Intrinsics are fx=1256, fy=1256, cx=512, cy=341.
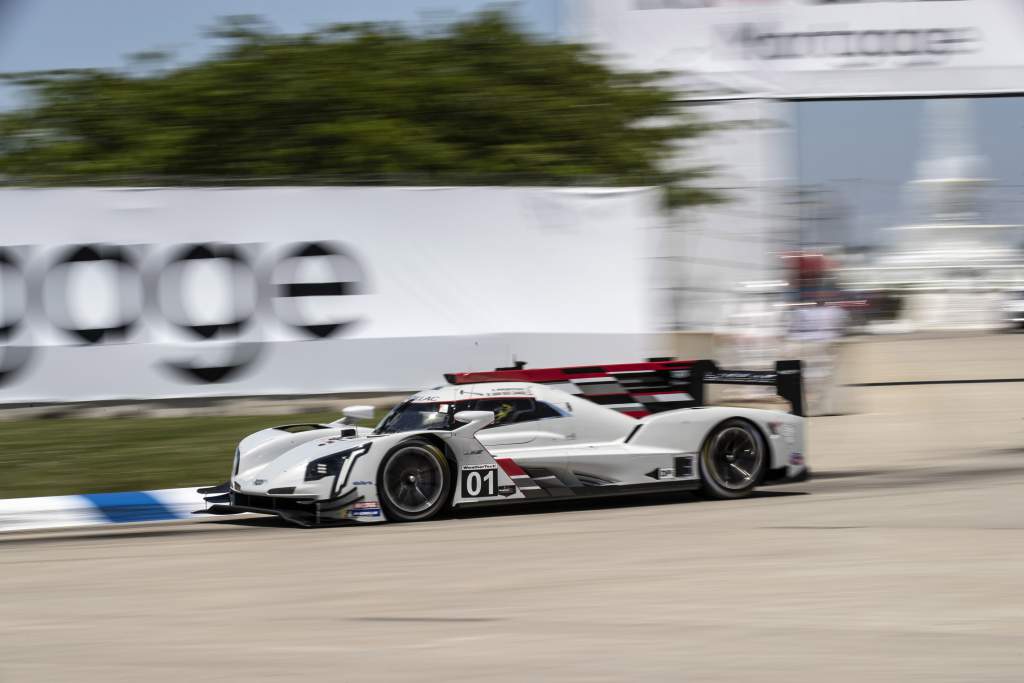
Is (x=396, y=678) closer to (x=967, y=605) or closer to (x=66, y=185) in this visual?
(x=967, y=605)

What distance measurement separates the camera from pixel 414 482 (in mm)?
8562

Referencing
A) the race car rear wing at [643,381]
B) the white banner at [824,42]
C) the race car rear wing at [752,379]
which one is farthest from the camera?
the white banner at [824,42]

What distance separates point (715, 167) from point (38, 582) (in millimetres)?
13336

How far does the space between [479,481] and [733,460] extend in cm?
210

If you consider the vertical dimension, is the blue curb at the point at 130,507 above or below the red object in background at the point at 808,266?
below

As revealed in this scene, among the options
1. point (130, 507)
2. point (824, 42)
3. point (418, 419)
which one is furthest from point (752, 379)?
point (824, 42)

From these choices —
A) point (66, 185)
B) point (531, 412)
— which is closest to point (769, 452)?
point (531, 412)

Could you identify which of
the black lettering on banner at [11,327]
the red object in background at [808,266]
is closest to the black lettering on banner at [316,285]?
the black lettering on banner at [11,327]

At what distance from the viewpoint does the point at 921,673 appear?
462 cm

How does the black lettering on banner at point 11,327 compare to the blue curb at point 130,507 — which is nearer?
the blue curb at point 130,507

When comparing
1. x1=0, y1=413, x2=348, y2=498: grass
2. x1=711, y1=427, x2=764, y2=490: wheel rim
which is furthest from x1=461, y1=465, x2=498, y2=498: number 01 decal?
x1=0, y1=413, x2=348, y2=498: grass

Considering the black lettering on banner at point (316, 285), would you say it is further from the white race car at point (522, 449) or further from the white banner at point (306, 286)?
the white race car at point (522, 449)

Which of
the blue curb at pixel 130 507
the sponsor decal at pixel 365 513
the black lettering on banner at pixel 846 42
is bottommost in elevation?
the blue curb at pixel 130 507

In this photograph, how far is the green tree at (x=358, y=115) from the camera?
1673 cm
